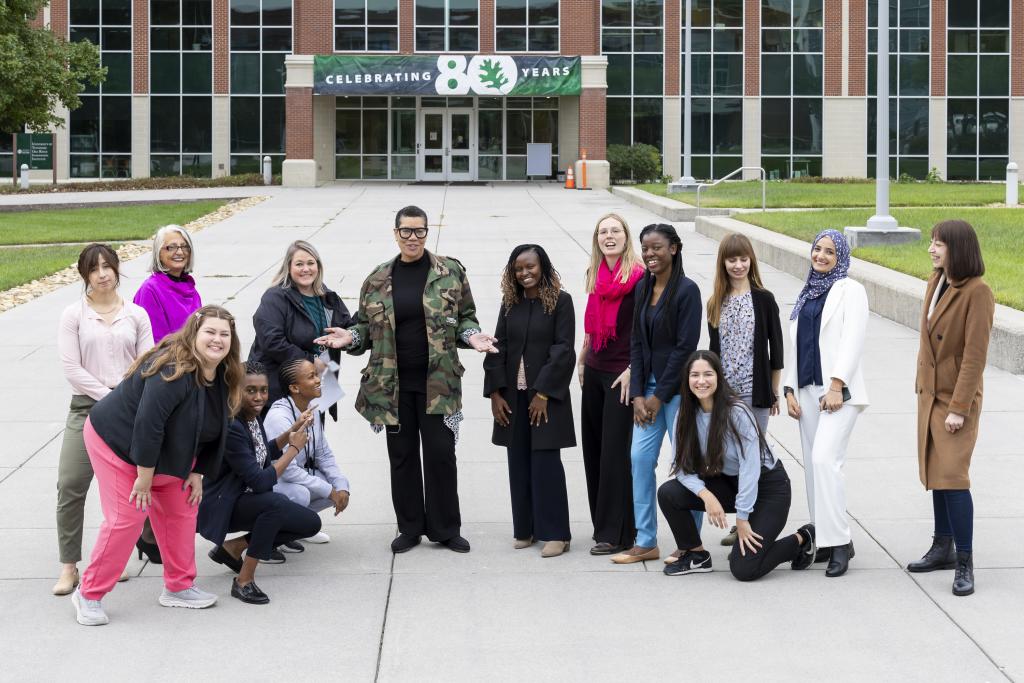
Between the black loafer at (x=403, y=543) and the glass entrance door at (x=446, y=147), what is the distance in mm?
41863

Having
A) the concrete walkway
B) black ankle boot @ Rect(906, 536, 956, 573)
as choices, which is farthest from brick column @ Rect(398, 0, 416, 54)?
black ankle boot @ Rect(906, 536, 956, 573)

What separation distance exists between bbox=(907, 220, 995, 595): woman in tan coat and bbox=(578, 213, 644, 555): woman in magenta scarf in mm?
1510

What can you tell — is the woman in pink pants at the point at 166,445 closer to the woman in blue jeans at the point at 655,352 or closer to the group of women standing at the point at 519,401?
the group of women standing at the point at 519,401

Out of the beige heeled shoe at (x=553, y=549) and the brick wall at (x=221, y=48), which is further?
the brick wall at (x=221, y=48)

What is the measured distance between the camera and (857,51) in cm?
4906

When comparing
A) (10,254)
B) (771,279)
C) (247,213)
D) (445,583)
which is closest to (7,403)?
(445,583)

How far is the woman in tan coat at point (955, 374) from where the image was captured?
251 inches

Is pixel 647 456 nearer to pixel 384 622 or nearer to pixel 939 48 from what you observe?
pixel 384 622

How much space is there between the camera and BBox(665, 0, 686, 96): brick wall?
4862 centimetres

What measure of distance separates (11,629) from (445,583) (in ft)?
6.69

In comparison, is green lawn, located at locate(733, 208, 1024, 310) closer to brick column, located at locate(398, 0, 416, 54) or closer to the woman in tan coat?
the woman in tan coat

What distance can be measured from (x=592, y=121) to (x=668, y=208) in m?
16.1

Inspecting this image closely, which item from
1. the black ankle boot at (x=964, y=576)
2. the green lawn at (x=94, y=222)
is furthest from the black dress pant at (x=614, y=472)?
the green lawn at (x=94, y=222)

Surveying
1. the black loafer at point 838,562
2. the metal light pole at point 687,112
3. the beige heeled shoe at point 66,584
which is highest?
the metal light pole at point 687,112
